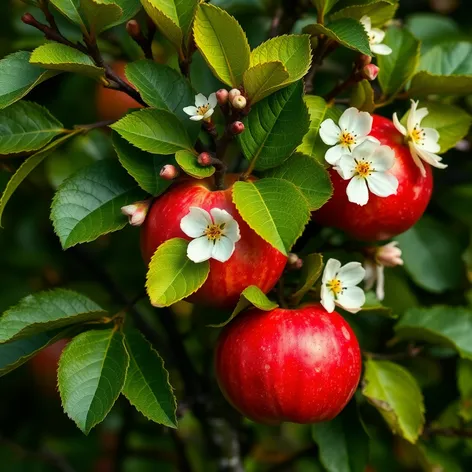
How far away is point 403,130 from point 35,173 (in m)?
0.78

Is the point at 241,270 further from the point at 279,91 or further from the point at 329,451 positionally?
the point at 329,451

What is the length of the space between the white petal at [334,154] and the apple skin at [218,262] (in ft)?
0.36

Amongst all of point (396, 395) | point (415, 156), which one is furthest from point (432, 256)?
point (415, 156)

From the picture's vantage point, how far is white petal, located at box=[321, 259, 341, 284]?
33.0 inches

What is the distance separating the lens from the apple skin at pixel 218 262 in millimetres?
770

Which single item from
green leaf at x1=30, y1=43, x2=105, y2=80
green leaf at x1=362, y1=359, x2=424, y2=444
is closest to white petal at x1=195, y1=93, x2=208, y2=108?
green leaf at x1=30, y1=43, x2=105, y2=80

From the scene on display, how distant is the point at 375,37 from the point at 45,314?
1.69 ft

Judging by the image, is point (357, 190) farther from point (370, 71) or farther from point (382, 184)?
point (370, 71)

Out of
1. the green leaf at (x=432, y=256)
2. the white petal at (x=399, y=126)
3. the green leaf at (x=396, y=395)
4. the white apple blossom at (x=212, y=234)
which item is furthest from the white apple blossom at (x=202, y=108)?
the green leaf at (x=432, y=256)

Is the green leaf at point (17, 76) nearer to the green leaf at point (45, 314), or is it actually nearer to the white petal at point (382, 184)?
the green leaf at point (45, 314)

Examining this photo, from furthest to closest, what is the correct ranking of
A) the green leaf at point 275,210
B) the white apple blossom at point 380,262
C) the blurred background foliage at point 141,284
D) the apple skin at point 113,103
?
1. the apple skin at point 113,103
2. the blurred background foliage at point 141,284
3. the white apple blossom at point 380,262
4. the green leaf at point 275,210

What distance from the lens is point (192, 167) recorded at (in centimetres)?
78

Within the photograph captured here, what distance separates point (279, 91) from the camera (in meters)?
0.80

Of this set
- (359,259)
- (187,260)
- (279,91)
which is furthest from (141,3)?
(359,259)
